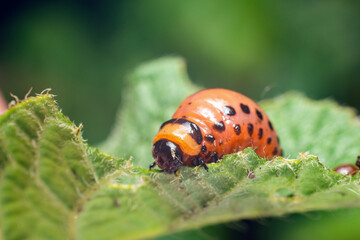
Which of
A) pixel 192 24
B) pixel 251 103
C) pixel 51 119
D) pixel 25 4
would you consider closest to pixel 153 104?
pixel 251 103

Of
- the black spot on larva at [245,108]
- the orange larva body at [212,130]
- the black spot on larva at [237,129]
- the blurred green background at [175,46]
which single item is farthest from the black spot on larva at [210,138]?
the blurred green background at [175,46]

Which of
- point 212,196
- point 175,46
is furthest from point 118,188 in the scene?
point 175,46

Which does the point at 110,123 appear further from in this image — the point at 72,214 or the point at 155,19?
the point at 72,214

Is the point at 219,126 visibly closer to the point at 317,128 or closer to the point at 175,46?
the point at 317,128

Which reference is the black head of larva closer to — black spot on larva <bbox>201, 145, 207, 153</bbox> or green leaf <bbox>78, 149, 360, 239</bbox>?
black spot on larva <bbox>201, 145, 207, 153</bbox>

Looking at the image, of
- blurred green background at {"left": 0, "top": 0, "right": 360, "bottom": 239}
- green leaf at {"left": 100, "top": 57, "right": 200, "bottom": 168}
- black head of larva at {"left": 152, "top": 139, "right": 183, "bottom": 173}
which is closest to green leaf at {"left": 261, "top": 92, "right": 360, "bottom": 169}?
green leaf at {"left": 100, "top": 57, "right": 200, "bottom": 168}
